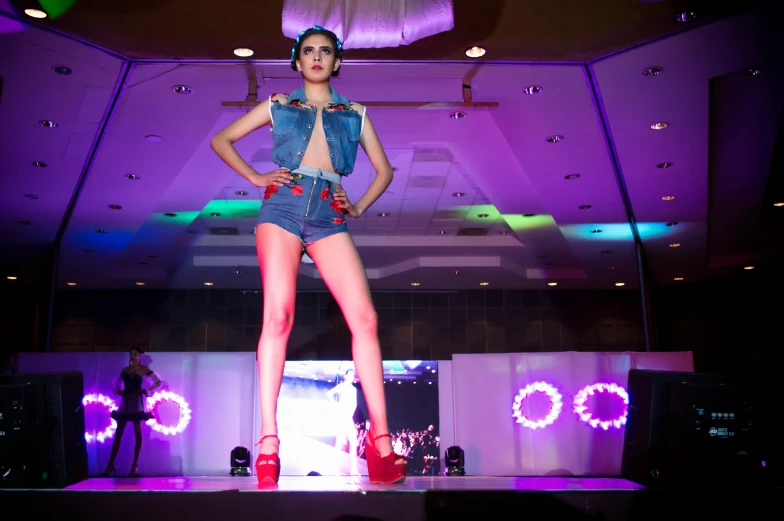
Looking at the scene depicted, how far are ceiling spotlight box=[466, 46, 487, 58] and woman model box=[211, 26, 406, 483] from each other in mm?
2806

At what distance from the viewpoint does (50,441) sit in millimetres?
2207

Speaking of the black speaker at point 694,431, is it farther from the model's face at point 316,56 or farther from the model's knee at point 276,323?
the model's face at point 316,56

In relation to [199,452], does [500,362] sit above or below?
above

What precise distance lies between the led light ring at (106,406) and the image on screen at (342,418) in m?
2.33

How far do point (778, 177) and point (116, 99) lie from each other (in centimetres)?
805

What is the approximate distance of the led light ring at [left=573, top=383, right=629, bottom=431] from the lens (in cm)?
912

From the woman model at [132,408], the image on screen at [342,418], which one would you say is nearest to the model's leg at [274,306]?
the image on screen at [342,418]

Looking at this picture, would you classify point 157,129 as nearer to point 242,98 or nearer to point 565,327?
point 242,98

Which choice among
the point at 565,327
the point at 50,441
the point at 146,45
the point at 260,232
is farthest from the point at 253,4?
the point at 565,327

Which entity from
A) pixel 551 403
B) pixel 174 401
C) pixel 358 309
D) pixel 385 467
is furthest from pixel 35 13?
pixel 551 403

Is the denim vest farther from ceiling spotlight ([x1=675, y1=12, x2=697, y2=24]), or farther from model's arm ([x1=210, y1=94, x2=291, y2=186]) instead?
ceiling spotlight ([x1=675, y1=12, x2=697, y2=24])

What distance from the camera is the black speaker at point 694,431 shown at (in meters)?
2.14

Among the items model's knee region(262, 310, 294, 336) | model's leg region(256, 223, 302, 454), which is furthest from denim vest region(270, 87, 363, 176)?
model's knee region(262, 310, 294, 336)

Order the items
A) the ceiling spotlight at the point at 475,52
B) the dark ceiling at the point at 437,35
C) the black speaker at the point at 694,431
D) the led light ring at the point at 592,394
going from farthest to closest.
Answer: the led light ring at the point at 592,394, the ceiling spotlight at the point at 475,52, the dark ceiling at the point at 437,35, the black speaker at the point at 694,431
